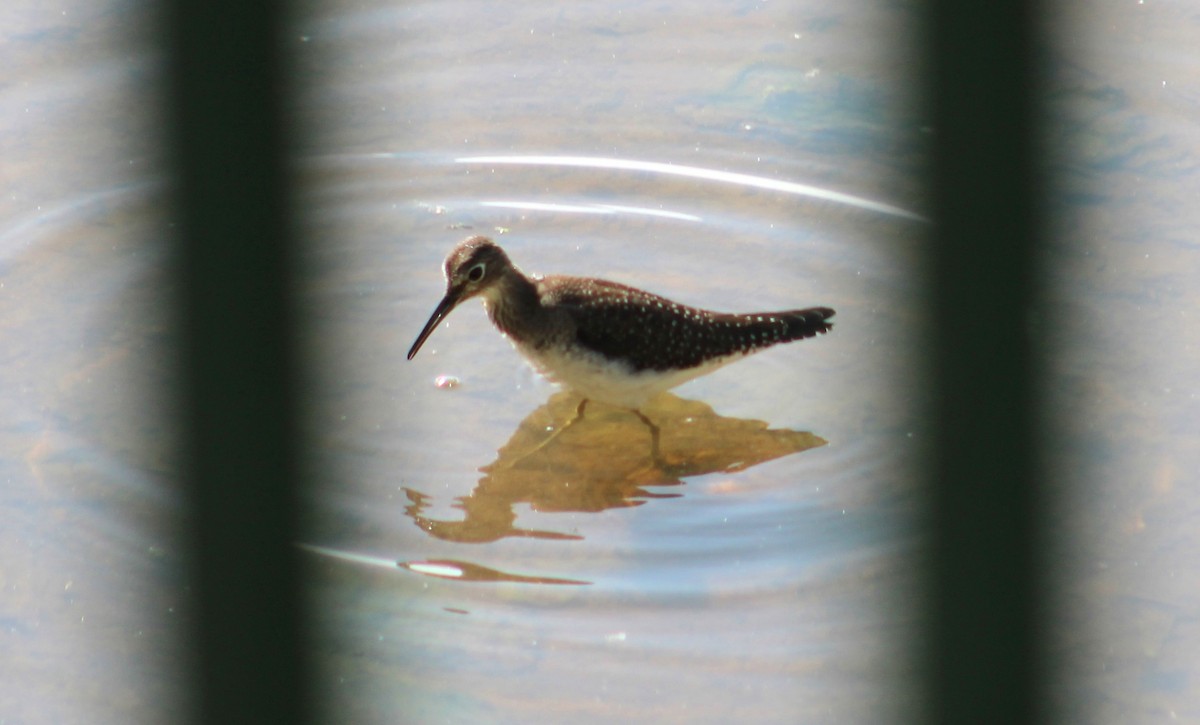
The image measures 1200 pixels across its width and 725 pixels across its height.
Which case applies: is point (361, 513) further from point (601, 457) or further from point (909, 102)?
point (909, 102)

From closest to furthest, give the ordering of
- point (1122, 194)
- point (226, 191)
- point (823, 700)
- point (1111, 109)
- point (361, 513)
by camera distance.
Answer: point (226, 191)
point (823, 700)
point (361, 513)
point (1122, 194)
point (1111, 109)

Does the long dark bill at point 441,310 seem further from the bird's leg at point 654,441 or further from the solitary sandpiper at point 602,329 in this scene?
the bird's leg at point 654,441

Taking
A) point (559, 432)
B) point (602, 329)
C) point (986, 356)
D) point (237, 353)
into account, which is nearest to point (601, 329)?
point (602, 329)

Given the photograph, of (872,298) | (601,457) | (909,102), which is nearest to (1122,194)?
(872,298)

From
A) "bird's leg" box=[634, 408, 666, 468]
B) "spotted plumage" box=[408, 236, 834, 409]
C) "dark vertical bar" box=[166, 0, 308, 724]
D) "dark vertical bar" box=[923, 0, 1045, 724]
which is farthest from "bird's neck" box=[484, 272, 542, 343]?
"dark vertical bar" box=[923, 0, 1045, 724]

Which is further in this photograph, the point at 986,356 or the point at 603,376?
the point at 603,376

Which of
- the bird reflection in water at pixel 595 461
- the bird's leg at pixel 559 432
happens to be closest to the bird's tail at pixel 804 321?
the bird reflection in water at pixel 595 461

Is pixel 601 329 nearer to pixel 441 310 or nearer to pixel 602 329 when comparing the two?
pixel 602 329

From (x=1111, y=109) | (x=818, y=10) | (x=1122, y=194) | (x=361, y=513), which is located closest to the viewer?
(x=361, y=513)
